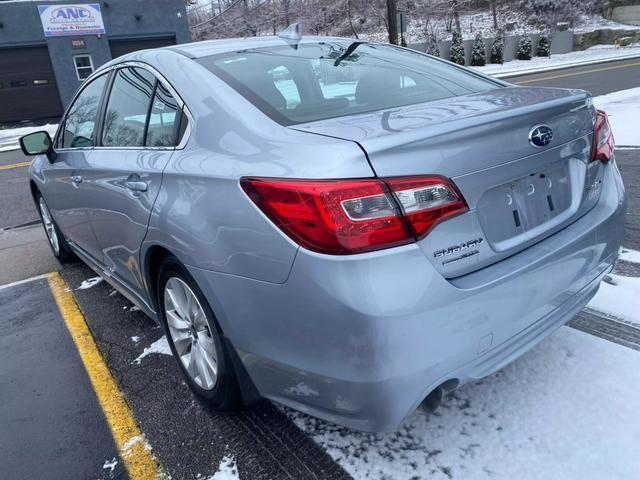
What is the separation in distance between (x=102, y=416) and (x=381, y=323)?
1.69m

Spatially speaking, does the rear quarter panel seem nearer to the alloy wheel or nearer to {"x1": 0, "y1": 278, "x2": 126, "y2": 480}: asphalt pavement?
the alloy wheel

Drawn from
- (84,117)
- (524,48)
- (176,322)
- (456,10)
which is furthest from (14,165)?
(456,10)

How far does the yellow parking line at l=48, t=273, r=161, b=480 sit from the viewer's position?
2189 mm

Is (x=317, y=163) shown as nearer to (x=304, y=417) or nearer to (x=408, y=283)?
(x=408, y=283)

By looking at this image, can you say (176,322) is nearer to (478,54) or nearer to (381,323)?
(381,323)

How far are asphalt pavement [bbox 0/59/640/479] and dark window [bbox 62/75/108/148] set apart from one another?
1.18 metres

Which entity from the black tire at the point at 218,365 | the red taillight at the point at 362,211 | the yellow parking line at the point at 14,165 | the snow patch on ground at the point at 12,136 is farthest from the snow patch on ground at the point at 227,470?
the snow patch on ground at the point at 12,136

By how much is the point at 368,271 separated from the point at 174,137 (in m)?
1.25

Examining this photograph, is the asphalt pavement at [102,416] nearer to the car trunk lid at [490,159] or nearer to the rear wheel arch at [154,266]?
the rear wheel arch at [154,266]

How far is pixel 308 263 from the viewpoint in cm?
163

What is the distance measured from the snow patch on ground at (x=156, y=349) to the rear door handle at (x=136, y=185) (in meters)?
0.97

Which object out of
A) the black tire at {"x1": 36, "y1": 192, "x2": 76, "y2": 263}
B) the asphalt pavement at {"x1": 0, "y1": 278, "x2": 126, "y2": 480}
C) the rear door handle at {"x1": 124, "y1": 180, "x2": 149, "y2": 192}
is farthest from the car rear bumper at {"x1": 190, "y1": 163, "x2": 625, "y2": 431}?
the black tire at {"x1": 36, "y1": 192, "x2": 76, "y2": 263}

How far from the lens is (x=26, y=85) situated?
906 inches

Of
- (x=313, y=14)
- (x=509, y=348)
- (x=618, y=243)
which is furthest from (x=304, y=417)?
(x=313, y=14)
